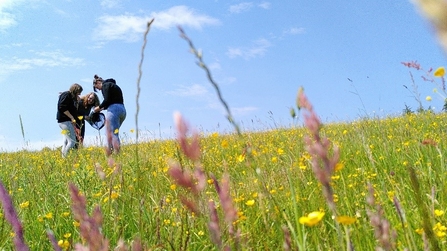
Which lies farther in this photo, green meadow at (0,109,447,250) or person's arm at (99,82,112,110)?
person's arm at (99,82,112,110)

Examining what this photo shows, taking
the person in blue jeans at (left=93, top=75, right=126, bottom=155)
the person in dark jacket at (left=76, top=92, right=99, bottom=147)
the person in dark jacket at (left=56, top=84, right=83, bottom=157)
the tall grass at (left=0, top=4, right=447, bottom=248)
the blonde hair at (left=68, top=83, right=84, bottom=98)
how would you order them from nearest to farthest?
the tall grass at (left=0, top=4, right=447, bottom=248)
the person in blue jeans at (left=93, top=75, right=126, bottom=155)
the person in dark jacket at (left=56, top=84, right=83, bottom=157)
the blonde hair at (left=68, top=83, right=84, bottom=98)
the person in dark jacket at (left=76, top=92, right=99, bottom=147)

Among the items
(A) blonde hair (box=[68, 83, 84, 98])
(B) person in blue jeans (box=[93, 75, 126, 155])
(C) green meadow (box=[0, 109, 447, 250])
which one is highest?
(A) blonde hair (box=[68, 83, 84, 98])

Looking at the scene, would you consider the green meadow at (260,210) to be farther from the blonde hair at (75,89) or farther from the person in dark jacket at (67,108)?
the blonde hair at (75,89)

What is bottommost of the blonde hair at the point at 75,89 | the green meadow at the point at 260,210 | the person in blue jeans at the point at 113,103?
the green meadow at the point at 260,210

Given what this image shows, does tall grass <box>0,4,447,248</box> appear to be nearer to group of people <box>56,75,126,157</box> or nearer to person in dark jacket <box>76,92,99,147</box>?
group of people <box>56,75,126,157</box>

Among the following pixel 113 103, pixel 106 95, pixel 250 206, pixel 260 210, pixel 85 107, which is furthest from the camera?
pixel 85 107

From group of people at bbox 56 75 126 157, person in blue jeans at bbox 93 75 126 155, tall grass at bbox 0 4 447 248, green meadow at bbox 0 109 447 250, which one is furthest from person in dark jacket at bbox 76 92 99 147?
green meadow at bbox 0 109 447 250

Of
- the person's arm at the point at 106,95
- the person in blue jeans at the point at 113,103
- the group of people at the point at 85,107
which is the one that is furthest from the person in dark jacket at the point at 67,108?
the person's arm at the point at 106,95

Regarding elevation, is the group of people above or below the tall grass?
above

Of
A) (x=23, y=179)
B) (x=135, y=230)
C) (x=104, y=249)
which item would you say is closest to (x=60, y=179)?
(x=23, y=179)

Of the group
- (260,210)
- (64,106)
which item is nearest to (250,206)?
(260,210)

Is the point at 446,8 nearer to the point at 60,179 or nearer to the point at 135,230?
the point at 135,230

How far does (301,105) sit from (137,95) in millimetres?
706

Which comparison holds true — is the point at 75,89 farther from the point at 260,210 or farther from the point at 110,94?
the point at 260,210
